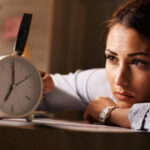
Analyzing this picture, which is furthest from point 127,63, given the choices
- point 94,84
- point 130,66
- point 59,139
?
point 59,139

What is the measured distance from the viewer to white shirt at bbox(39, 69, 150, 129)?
1.40 m

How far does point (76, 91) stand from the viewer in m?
1.46

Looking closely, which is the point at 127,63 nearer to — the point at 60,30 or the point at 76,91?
the point at 76,91

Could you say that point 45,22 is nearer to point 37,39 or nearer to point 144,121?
point 37,39

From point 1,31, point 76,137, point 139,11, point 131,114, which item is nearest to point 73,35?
point 1,31

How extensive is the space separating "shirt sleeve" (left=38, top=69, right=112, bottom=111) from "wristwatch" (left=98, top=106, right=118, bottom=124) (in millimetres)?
277

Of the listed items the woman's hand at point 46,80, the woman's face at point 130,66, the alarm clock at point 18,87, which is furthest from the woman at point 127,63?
the alarm clock at point 18,87

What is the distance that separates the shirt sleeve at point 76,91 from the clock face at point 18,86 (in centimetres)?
58

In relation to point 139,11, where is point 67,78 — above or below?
below

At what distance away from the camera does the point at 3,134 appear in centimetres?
61

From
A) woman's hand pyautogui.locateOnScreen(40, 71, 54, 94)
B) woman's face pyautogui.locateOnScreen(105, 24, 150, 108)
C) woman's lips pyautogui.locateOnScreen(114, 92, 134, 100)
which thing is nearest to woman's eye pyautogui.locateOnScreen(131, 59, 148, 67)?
woman's face pyautogui.locateOnScreen(105, 24, 150, 108)

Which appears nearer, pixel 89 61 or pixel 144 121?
pixel 144 121

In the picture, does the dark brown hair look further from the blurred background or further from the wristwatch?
the blurred background

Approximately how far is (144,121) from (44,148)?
35 centimetres
